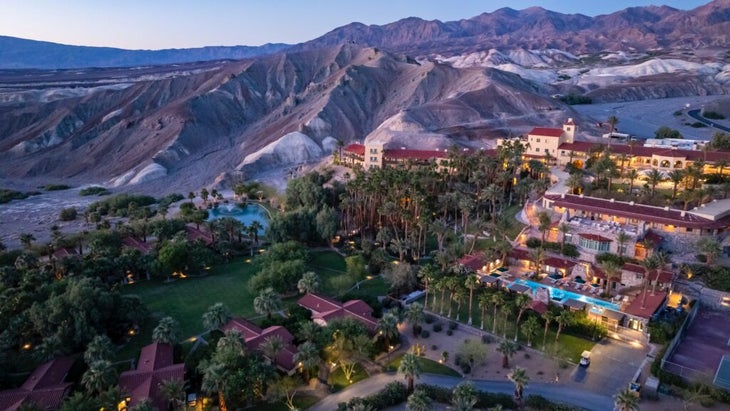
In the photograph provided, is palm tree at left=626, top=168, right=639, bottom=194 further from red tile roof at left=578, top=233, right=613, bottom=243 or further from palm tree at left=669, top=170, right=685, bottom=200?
red tile roof at left=578, top=233, right=613, bottom=243

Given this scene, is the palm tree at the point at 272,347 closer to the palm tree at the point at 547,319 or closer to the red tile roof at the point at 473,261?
the palm tree at the point at 547,319

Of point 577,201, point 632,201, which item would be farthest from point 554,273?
point 632,201

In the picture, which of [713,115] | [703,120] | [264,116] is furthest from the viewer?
[264,116]

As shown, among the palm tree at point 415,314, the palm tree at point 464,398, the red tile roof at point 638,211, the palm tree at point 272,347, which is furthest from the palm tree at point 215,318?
the red tile roof at point 638,211

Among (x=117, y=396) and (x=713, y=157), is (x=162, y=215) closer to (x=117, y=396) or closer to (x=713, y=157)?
(x=117, y=396)

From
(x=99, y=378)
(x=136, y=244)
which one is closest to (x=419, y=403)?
(x=99, y=378)

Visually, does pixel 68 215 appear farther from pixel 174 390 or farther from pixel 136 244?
pixel 174 390
